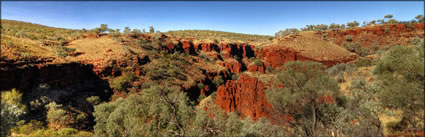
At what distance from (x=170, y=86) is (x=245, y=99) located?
12294 mm

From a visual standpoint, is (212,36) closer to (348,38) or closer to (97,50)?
(97,50)

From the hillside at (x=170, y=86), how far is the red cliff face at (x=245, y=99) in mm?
126

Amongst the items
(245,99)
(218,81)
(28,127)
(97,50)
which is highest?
(97,50)

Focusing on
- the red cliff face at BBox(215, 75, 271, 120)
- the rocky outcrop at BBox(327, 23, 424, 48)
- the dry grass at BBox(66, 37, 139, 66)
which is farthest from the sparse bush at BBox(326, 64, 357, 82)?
the dry grass at BBox(66, 37, 139, 66)

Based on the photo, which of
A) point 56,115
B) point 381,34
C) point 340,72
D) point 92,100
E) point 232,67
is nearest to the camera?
point 56,115

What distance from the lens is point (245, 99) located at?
70.6ft

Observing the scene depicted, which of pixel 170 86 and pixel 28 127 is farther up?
pixel 170 86

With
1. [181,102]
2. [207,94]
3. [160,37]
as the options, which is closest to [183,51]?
[160,37]

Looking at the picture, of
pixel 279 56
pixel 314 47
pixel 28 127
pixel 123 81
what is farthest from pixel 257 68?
pixel 28 127

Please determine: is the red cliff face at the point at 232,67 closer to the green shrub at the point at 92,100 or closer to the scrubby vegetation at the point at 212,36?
the scrubby vegetation at the point at 212,36

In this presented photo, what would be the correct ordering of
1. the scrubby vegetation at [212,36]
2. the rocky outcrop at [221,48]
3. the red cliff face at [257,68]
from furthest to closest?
1. the scrubby vegetation at [212,36]
2. the rocky outcrop at [221,48]
3. the red cliff face at [257,68]

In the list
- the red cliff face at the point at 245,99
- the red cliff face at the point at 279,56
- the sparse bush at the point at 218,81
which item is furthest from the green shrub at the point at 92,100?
the red cliff face at the point at 279,56

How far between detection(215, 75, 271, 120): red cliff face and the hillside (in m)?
0.13

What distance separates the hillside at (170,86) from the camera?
33.4 ft
